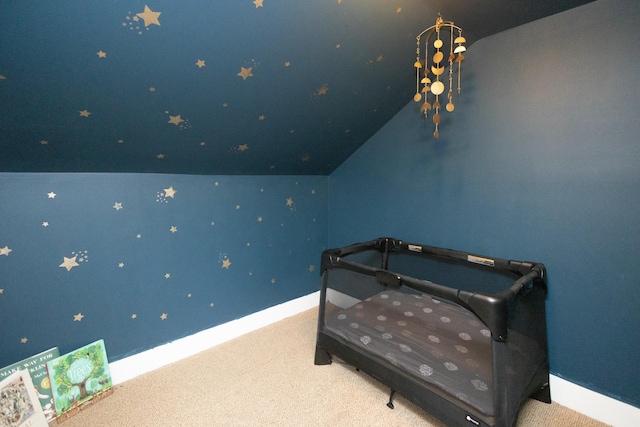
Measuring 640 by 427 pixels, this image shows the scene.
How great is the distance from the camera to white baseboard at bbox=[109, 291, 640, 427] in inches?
49.4

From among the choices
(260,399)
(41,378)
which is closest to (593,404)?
(260,399)

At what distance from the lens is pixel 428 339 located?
1424 millimetres

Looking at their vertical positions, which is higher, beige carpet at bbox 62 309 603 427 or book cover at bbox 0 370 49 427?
book cover at bbox 0 370 49 427

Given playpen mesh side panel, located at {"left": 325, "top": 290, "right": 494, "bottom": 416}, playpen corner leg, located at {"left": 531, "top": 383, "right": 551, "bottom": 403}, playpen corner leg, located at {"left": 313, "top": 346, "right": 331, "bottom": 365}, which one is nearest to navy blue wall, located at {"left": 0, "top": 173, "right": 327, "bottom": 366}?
playpen corner leg, located at {"left": 313, "top": 346, "right": 331, "bottom": 365}

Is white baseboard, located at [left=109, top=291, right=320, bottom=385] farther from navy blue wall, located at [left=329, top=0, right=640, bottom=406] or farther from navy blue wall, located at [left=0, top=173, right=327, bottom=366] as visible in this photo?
navy blue wall, located at [left=329, top=0, right=640, bottom=406]

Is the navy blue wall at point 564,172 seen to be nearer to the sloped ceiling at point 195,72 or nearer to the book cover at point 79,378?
the sloped ceiling at point 195,72

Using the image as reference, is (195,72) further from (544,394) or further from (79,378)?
(544,394)

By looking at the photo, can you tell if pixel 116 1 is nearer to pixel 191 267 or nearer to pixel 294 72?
pixel 294 72

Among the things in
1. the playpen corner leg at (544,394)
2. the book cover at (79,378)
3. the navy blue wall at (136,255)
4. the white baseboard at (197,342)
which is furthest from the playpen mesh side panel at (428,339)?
the book cover at (79,378)

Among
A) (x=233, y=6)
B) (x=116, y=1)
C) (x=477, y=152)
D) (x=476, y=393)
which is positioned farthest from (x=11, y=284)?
(x=477, y=152)

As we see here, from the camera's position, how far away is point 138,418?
1311 mm

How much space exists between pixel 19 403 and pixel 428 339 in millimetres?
1799

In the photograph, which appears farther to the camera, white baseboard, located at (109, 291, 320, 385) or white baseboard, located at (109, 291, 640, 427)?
white baseboard, located at (109, 291, 320, 385)

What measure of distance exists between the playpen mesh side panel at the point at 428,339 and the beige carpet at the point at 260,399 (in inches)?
10.1
